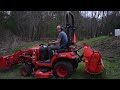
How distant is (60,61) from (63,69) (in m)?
0.27

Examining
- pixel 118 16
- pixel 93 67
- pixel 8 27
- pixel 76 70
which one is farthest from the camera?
pixel 118 16

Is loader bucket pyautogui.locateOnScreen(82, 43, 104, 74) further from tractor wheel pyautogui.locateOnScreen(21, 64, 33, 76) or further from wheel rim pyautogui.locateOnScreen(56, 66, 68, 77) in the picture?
tractor wheel pyautogui.locateOnScreen(21, 64, 33, 76)

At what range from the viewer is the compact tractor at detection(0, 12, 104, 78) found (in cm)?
675

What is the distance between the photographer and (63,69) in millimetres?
7031

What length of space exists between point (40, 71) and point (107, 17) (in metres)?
24.7

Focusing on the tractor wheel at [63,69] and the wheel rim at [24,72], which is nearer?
the tractor wheel at [63,69]

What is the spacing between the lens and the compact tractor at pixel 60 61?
675 centimetres

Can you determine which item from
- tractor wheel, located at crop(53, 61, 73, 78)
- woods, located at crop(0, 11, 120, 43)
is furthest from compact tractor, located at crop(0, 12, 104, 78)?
woods, located at crop(0, 11, 120, 43)

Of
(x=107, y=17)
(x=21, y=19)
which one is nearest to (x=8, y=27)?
(x=21, y=19)

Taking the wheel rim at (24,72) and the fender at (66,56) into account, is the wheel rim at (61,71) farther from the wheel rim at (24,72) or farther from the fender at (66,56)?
the wheel rim at (24,72)

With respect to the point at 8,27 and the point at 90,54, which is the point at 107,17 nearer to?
the point at 8,27

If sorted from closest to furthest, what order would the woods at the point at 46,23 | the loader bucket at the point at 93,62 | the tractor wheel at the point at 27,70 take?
the loader bucket at the point at 93,62 → the tractor wheel at the point at 27,70 → the woods at the point at 46,23

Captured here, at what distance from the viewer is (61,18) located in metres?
26.6

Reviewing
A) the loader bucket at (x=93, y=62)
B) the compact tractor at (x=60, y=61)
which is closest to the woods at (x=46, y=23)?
the compact tractor at (x=60, y=61)
